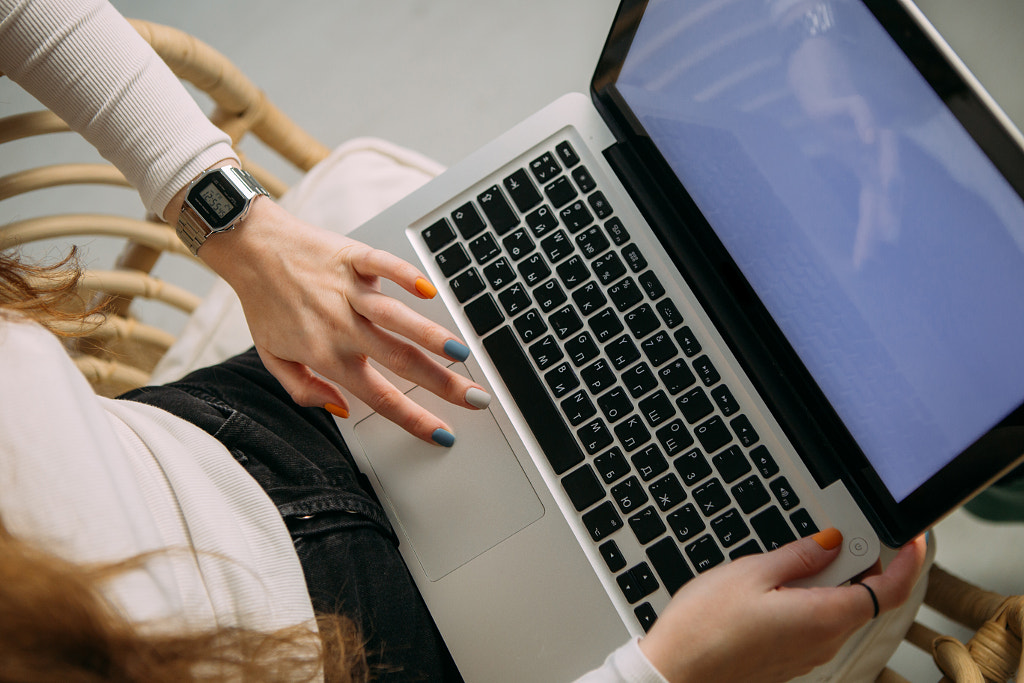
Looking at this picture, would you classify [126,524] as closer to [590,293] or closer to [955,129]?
[590,293]

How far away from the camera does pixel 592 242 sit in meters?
0.60

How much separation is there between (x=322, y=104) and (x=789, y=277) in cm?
105

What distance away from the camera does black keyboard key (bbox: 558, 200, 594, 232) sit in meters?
0.60

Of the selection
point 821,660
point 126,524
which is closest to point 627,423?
point 821,660

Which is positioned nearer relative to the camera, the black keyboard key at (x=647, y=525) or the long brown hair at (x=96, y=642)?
the long brown hair at (x=96, y=642)

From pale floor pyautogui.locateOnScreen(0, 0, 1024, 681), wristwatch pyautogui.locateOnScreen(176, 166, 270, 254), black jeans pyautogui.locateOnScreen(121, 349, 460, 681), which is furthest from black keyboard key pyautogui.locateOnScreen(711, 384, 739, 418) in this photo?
pale floor pyautogui.locateOnScreen(0, 0, 1024, 681)

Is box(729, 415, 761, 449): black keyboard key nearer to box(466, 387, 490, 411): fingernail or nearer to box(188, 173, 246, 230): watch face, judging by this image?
box(466, 387, 490, 411): fingernail

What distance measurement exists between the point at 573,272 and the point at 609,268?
33 millimetres

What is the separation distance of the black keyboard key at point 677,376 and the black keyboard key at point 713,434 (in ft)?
0.12

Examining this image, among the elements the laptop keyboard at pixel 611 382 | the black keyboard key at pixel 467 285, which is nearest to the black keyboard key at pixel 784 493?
the laptop keyboard at pixel 611 382

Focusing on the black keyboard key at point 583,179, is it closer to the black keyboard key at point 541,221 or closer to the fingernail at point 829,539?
the black keyboard key at point 541,221

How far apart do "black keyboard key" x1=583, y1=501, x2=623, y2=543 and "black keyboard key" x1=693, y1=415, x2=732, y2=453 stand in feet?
0.31

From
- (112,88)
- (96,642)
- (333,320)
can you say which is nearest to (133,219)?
(112,88)

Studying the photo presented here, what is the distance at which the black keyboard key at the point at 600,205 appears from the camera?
0.60 meters
